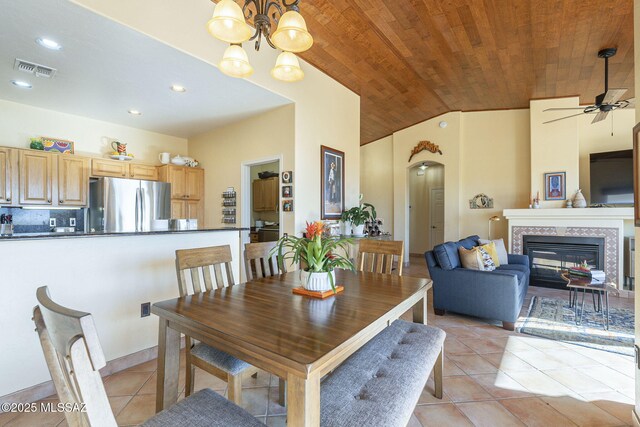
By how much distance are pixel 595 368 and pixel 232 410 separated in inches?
111

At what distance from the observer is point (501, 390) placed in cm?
202

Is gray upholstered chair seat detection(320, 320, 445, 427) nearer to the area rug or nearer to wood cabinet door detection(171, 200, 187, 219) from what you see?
the area rug

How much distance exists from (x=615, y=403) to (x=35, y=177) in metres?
6.25

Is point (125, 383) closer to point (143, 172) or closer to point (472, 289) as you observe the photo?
point (472, 289)

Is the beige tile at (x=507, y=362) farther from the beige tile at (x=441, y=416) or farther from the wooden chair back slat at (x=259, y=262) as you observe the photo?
the wooden chair back slat at (x=259, y=262)

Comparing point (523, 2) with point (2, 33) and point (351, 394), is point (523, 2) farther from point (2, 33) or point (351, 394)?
point (2, 33)

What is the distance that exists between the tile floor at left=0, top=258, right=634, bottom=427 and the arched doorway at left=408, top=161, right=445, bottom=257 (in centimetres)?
525

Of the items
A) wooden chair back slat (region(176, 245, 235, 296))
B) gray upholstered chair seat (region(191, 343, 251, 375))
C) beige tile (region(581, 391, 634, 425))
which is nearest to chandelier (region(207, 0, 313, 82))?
wooden chair back slat (region(176, 245, 235, 296))

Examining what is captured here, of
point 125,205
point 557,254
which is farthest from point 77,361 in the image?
point 557,254

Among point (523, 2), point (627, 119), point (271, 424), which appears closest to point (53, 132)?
point (271, 424)

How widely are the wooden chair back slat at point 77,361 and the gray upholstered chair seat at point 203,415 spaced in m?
0.37

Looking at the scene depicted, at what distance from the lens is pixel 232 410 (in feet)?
3.60

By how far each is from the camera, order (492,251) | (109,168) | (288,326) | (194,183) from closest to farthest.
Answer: (288,326) < (492,251) < (109,168) < (194,183)

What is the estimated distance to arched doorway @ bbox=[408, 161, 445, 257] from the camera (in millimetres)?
7770
